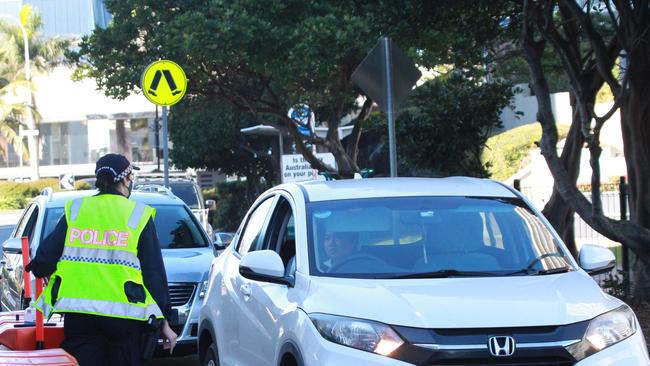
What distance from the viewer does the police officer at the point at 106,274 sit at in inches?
210

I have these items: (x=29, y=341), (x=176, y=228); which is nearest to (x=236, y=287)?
(x=29, y=341)

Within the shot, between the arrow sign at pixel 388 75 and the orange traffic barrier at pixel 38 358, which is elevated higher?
the arrow sign at pixel 388 75

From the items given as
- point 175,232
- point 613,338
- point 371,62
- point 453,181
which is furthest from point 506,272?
point 175,232

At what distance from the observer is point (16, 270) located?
10359 millimetres

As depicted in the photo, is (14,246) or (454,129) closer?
(14,246)

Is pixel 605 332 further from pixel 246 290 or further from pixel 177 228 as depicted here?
pixel 177 228

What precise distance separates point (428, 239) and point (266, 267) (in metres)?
1.03

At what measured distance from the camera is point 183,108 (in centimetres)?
2541

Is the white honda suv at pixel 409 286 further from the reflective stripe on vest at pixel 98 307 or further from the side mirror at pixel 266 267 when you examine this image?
the reflective stripe on vest at pixel 98 307

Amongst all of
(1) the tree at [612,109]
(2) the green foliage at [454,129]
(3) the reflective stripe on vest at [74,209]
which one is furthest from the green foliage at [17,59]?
(3) the reflective stripe on vest at [74,209]

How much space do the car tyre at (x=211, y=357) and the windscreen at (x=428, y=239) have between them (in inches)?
58.4

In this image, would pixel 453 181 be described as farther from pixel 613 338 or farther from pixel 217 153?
pixel 217 153

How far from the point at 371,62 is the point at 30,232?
4.14 m

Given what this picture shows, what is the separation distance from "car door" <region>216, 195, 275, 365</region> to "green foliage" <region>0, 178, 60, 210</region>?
5051 centimetres
